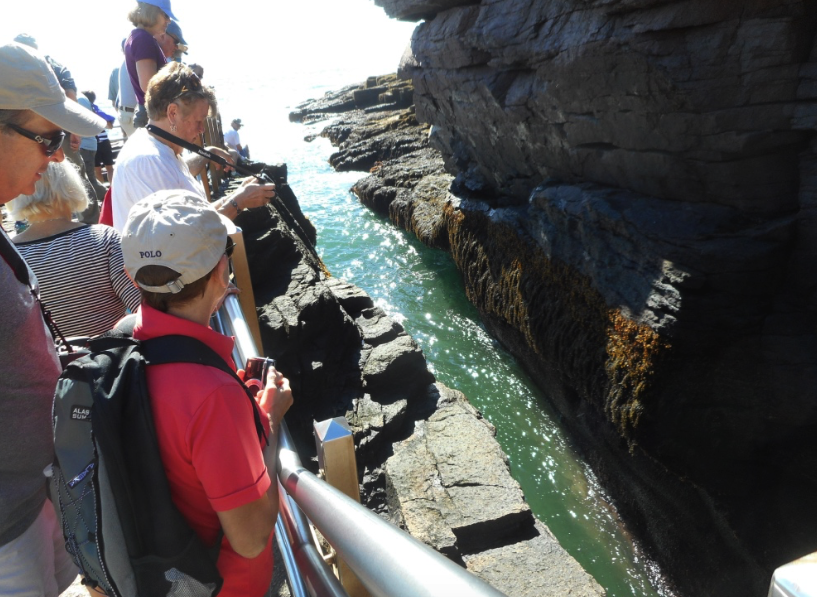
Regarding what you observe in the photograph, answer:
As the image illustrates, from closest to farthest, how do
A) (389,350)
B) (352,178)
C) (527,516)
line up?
(527,516) < (389,350) < (352,178)

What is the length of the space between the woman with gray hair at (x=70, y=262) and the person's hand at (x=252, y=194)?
1.23 metres

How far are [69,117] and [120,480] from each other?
45.5 inches

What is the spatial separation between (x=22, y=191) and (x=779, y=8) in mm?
6384

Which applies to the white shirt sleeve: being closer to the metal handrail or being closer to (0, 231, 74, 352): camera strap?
(0, 231, 74, 352): camera strap

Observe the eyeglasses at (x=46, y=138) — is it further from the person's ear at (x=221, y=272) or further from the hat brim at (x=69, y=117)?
the person's ear at (x=221, y=272)

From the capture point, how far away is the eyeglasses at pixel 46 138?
5.85 feet

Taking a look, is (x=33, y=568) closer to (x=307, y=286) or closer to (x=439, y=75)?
(x=307, y=286)

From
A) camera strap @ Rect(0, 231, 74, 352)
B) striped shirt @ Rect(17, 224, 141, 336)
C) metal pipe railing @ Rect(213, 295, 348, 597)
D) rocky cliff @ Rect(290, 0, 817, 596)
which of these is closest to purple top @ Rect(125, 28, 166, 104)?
striped shirt @ Rect(17, 224, 141, 336)

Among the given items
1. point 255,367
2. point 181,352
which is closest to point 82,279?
point 255,367

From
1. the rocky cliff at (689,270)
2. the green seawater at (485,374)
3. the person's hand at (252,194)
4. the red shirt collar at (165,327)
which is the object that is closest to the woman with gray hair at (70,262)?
the red shirt collar at (165,327)

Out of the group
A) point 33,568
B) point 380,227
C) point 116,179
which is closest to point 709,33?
point 116,179

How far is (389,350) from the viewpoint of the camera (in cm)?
733

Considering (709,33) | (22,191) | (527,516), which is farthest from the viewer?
(709,33)

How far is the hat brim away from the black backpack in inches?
32.4
